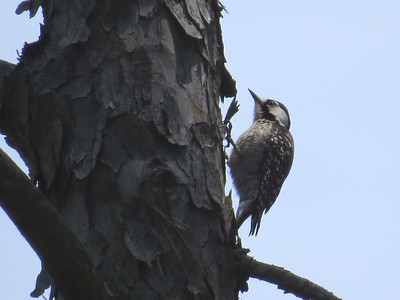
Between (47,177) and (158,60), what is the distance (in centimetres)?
60

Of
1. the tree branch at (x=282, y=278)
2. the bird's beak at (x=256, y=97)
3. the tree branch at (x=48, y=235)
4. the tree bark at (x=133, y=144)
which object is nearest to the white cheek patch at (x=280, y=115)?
the bird's beak at (x=256, y=97)

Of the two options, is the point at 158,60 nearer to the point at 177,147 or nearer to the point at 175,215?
the point at 177,147

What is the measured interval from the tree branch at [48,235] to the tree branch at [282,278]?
0.76 m

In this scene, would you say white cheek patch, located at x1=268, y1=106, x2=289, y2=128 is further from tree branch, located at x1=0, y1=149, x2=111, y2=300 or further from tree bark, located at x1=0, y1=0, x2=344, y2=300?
tree branch, located at x1=0, y1=149, x2=111, y2=300

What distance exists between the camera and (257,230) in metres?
7.27

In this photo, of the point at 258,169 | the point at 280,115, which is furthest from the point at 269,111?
the point at 258,169

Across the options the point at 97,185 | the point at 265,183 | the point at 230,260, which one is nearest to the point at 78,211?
the point at 97,185

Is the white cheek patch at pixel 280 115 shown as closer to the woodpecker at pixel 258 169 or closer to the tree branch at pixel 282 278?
the woodpecker at pixel 258 169

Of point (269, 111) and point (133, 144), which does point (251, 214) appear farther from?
point (133, 144)

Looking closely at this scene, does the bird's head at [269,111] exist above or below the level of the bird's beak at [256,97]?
below

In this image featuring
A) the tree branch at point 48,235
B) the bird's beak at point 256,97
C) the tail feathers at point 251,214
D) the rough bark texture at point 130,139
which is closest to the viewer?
the tree branch at point 48,235

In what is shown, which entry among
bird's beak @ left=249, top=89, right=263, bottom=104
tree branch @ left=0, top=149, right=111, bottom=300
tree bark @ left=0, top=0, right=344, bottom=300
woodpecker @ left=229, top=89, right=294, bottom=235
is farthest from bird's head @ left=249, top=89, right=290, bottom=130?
tree branch @ left=0, top=149, right=111, bottom=300

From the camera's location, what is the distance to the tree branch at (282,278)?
A: 9.25 feet

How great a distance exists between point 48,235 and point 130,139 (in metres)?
0.68
